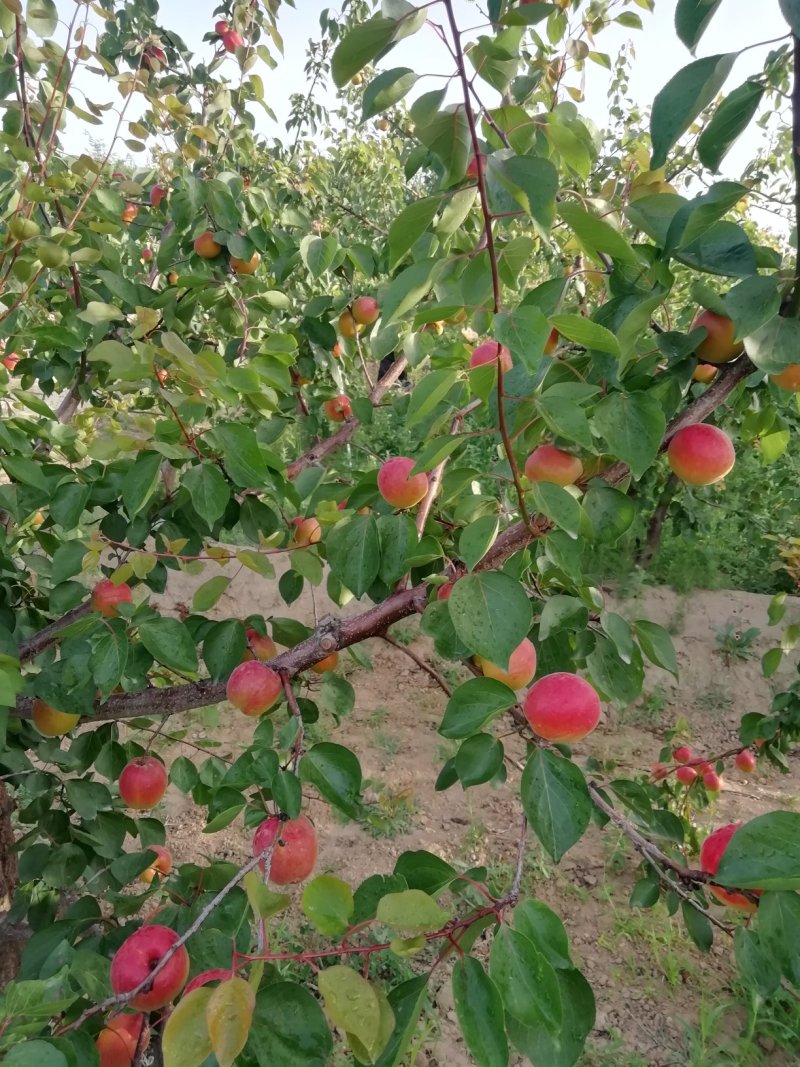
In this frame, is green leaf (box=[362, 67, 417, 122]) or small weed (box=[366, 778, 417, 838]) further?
small weed (box=[366, 778, 417, 838])

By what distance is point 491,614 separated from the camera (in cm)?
58

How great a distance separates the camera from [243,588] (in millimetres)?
3596

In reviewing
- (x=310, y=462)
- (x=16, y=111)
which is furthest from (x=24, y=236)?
(x=310, y=462)

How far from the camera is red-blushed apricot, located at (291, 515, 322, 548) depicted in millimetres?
1050

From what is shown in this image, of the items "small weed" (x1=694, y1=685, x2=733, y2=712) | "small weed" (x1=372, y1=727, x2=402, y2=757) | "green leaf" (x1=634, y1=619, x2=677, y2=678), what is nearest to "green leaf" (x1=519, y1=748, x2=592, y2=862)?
"green leaf" (x1=634, y1=619, x2=677, y2=678)

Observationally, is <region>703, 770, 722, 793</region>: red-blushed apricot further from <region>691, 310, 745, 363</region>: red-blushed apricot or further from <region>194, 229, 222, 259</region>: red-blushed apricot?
<region>194, 229, 222, 259</region>: red-blushed apricot

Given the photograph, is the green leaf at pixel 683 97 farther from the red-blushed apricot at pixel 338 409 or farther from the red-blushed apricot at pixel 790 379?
the red-blushed apricot at pixel 338 409

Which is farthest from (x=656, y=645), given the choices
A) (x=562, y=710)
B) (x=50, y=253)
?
(x=50, y=253)

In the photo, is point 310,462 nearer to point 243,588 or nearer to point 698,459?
point 698,459

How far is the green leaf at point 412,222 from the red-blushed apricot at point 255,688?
1.50ft

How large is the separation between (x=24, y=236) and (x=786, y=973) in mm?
1156

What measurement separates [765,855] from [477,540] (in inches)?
12.0

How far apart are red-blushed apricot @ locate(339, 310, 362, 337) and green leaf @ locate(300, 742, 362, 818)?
1.17m

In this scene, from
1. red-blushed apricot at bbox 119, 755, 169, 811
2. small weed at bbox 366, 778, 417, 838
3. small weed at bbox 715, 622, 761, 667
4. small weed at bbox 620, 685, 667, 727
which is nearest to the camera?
red-blushed apricot at bbox 119, 755, 169, 811
